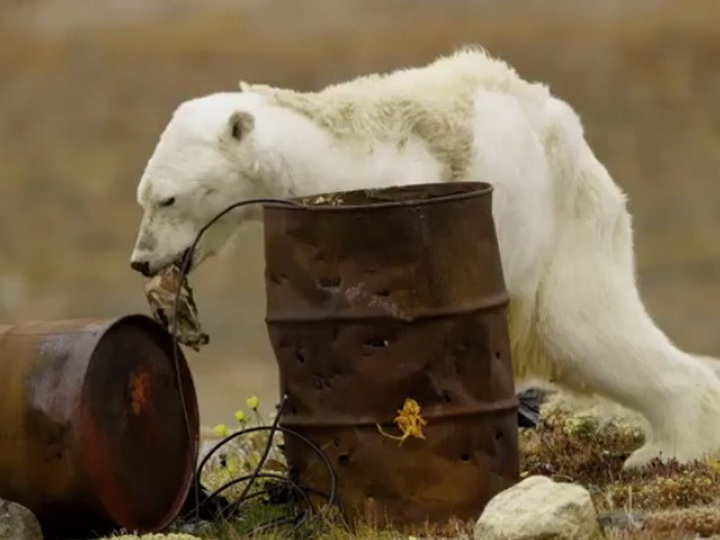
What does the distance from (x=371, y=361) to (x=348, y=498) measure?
0.51m

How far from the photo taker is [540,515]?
5.33 metres

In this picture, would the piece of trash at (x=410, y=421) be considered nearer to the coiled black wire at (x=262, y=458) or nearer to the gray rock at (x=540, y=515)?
the coiled black wire at (x=262, y=458)

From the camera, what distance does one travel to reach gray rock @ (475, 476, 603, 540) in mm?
5316

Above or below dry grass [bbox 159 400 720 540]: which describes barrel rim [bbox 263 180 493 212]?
above

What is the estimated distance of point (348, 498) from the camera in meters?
6.21

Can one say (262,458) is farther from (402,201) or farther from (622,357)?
(622,357)

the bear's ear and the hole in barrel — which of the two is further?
the bear's ear

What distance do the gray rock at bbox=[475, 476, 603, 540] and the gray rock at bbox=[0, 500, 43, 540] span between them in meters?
1.49

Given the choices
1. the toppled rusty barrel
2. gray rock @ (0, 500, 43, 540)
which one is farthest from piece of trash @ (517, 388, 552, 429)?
gray rock @ (0, 500, 43, 540)

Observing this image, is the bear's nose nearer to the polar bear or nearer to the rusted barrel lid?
the polar bear

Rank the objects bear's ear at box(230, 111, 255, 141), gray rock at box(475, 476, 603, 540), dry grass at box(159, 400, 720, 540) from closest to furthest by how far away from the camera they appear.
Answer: gray rock at box(475, 476, 603, 540) → dry grass at box(159, 400, 720, 540) → bear's ear at box(230, 111, 255, 141)

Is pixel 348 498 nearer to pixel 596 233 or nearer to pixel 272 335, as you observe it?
pixel 272 335

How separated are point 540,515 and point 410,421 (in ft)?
2.75

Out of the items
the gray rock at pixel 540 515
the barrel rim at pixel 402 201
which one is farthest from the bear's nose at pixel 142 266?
the gray rock at pixel 540 515
